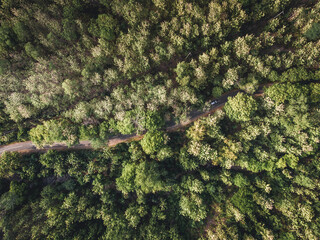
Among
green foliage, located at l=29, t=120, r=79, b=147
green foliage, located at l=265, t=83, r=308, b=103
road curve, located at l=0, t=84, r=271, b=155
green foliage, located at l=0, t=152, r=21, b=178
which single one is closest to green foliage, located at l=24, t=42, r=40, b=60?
green foliage, located at l=29, t=120, r=79, b=147

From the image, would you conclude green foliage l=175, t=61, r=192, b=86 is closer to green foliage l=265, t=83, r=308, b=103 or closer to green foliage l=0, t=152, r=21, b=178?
green foliage l=265, t=83, r=308, b=103

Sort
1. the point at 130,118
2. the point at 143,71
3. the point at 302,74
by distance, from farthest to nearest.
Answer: the point at 143,71 → the point at 130,118 → the point at 302,74

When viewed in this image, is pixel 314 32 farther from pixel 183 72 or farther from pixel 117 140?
pixel 117 140

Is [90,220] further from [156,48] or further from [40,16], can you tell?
[40,16]

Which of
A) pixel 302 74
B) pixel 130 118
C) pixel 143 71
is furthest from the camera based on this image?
pixel 143 71

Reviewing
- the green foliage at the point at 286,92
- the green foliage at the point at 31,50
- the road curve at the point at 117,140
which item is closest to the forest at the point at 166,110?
the green foliage at the point at 286,92

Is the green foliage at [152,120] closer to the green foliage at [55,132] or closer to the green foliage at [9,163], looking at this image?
the green foliage at [55,132]

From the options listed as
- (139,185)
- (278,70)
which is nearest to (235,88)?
(278,70)

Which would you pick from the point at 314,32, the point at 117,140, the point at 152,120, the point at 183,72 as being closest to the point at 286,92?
the point at 314,32

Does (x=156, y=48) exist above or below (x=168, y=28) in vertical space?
below
